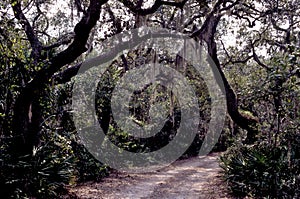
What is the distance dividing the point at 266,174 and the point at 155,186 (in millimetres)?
3446

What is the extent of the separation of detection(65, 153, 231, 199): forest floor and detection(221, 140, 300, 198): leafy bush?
50 centimetres

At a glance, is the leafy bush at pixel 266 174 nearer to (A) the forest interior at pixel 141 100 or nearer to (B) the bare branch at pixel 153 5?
(A) the forest interior at pixel 141 100

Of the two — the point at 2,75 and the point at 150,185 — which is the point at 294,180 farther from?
the point at 2,75

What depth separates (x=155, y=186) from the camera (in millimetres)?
9695

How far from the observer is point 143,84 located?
1420cm

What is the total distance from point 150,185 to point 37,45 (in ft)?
16.3

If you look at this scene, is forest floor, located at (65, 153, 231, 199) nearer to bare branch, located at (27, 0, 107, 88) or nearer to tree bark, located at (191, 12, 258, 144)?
tree bark, located at (191, 12, 258, 144)

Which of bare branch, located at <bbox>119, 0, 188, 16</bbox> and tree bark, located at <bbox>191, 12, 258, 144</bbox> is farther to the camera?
tree bark, located at <bbox>191, 12, 258, 144</bbox>

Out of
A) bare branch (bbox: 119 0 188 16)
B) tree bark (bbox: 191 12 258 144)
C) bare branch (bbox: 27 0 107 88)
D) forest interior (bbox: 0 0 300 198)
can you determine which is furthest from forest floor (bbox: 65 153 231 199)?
bare branch (bbox: 119 0 188 16)

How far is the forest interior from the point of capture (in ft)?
23.4

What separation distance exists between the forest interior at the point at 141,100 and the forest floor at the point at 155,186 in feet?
0.16

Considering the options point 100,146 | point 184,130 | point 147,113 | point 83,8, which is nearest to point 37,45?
point 83,8

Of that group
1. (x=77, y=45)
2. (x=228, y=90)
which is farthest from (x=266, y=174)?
(x=228, y=90)

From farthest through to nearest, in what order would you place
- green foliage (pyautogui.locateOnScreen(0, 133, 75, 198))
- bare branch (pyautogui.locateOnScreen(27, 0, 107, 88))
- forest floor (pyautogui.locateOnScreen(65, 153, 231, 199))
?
forest floor (pyautogui.locateOnScreen(65, 153, 231, 199)), bare branch (pyautogui.locateOnScreen(27, 0, 107, 88)), green foliage (pyautogui.locateOnScreen(0, 133, 75, 198))
